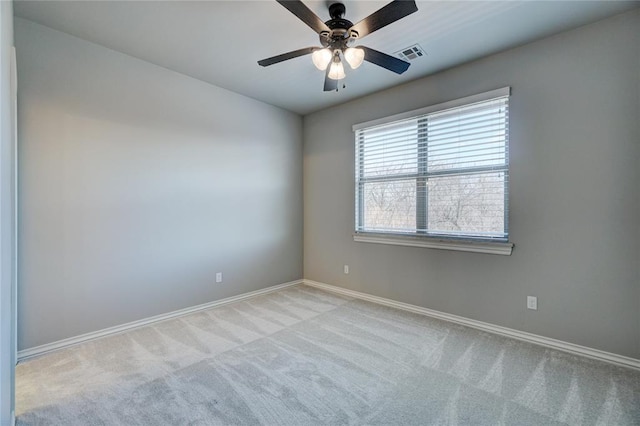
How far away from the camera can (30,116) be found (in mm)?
2438

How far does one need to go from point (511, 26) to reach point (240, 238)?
3599 millimetres

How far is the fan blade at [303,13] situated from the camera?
5.46 feet

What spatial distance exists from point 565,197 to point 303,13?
2.60 metres

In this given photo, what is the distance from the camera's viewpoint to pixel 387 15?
70.7 inches

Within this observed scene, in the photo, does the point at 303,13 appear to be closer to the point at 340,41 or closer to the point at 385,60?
the point at 340,41

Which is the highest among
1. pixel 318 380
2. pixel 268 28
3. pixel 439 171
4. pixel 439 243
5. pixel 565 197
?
pixel 268 28

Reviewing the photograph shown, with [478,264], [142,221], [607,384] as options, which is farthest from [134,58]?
[607,384]

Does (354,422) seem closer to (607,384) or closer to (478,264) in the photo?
(607,384)

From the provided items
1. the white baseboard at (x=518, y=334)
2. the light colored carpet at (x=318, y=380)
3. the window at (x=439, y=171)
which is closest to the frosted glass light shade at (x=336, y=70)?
the window at (x=439, y=171)

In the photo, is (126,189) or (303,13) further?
(126,189)

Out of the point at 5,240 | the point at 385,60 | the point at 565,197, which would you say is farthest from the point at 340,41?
the point at 565,197

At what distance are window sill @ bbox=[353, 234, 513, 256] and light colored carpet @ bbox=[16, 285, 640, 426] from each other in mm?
820

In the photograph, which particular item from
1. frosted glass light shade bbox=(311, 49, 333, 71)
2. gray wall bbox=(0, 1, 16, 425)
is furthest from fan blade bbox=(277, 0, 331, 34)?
gray wall bbox=(0, 1, 16, 425)

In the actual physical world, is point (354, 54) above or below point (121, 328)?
above
